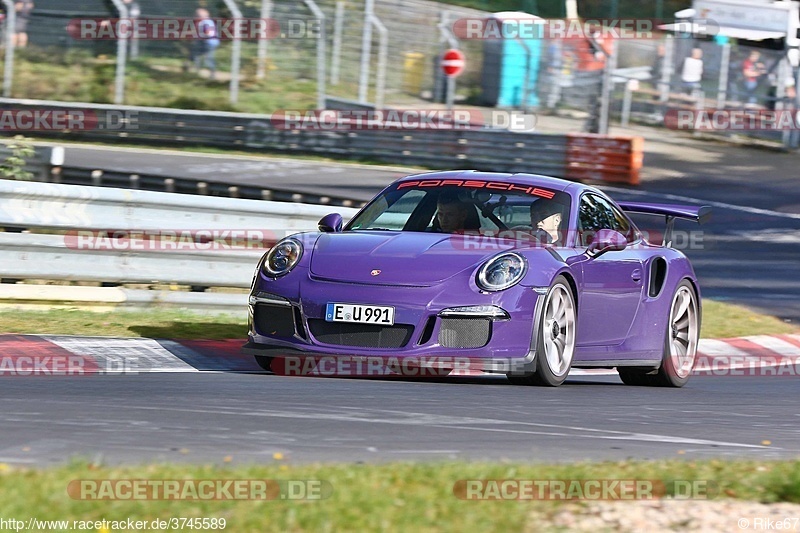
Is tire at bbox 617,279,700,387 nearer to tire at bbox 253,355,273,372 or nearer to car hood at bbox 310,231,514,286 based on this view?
car hood at bbox 310,231,514,286

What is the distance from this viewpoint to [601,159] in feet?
73.9

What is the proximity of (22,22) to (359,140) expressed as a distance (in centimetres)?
649

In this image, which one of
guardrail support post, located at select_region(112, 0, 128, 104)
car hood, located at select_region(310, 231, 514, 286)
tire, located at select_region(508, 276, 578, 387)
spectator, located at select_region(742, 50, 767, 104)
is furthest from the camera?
spectator, located at select_region(742, 50, 767, 104)

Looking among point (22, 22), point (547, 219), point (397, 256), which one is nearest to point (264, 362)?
point (397, 256)

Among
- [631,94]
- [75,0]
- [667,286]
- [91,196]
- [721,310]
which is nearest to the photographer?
[667,286]

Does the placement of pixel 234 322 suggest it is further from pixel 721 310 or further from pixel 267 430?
pixel 721 310

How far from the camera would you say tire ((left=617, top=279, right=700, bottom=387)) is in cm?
888

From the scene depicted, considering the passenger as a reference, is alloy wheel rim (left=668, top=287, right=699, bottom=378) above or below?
below

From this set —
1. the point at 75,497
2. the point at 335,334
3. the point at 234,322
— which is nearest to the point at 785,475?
the point at 75,497

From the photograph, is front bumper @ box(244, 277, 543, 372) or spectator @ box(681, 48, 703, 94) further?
spectator @ box(681, 48, 703, 94)

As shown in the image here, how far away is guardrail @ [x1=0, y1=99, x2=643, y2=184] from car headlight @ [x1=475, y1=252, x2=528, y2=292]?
15.3 metres

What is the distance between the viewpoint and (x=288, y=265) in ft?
24.1

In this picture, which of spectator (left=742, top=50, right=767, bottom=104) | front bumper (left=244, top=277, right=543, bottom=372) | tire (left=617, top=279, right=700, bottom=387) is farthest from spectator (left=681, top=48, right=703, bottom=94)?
front bumper (left=244, top=277, right=543, bottom=372)

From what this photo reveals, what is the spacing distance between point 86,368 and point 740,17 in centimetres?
2436
